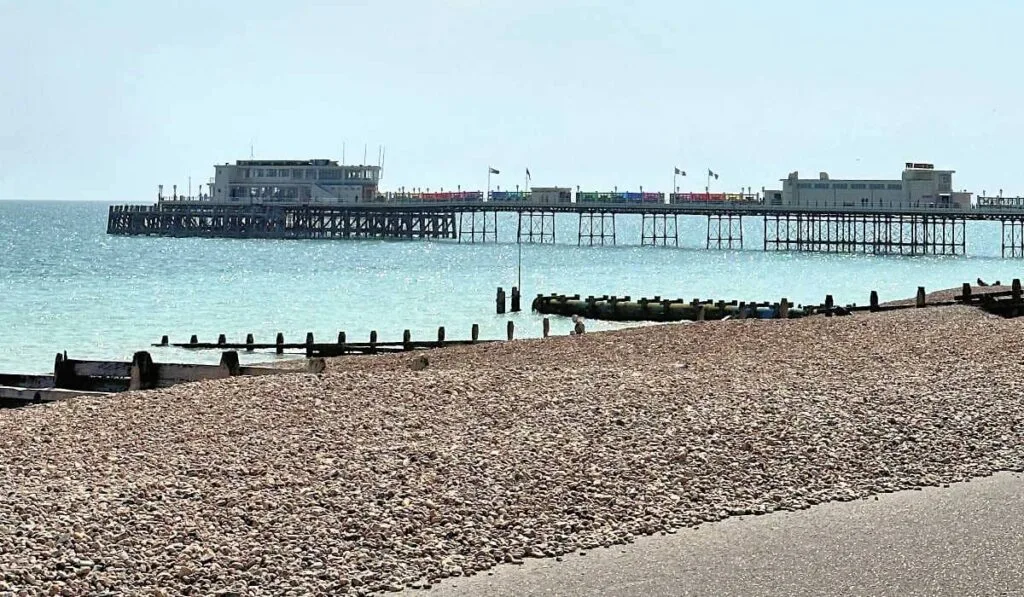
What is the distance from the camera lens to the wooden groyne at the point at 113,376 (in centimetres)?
1830

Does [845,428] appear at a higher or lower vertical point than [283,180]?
lower

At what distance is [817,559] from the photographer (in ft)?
32.1

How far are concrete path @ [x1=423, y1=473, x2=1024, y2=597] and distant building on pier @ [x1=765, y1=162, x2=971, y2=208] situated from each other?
9547 cm

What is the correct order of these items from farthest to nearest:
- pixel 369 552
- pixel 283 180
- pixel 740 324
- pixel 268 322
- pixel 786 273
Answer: pixel 283 180
pixel 786 273
pixel 268 322
pixel 740 324
pixel 369 552

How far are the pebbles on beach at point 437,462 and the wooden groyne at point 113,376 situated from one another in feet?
3.67

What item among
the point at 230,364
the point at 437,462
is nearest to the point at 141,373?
the point at 230,364

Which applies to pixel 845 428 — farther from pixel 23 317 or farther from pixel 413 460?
pixel 23 317

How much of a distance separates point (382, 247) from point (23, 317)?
229 ft

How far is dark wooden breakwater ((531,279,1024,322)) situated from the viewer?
3633 cm

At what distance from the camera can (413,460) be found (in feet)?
39.7

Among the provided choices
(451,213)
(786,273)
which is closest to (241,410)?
(786,273)

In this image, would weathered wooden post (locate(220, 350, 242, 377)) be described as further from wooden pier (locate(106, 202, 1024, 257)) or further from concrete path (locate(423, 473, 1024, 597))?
wooden pier (locate(106, 202, 1024, 257))

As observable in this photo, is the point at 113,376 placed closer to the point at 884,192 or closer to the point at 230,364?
the point at 230,364

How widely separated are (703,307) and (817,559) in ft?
116
